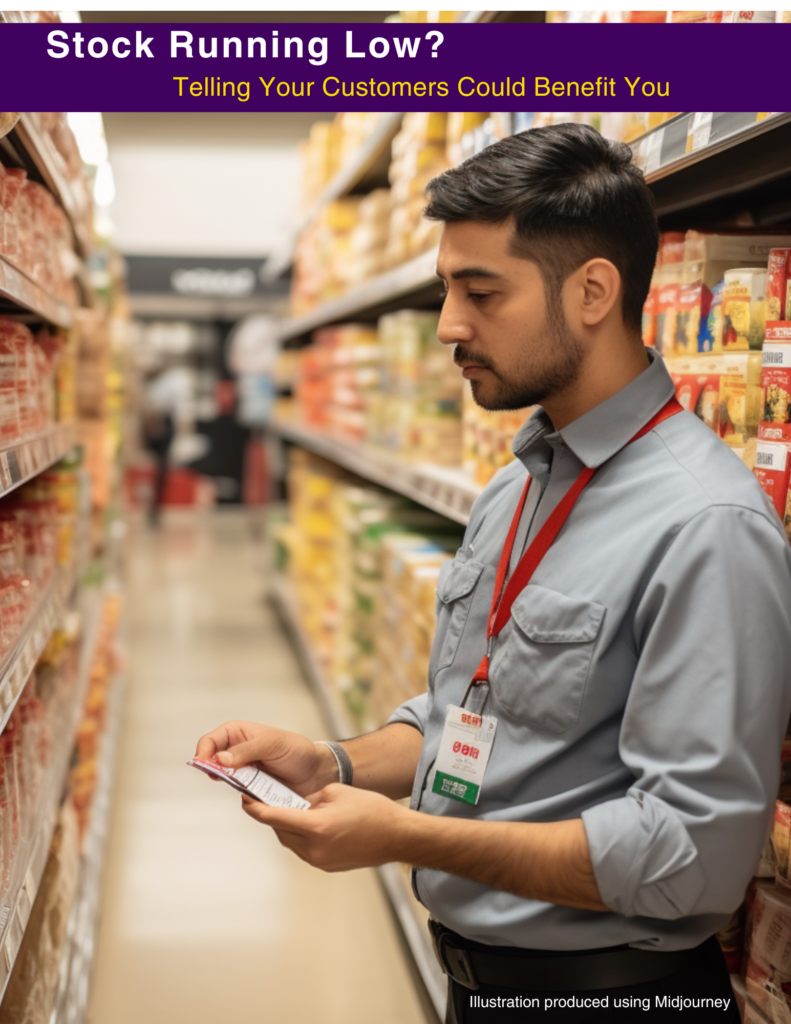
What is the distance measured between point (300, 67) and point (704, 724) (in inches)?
59.5

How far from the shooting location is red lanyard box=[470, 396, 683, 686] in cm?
130

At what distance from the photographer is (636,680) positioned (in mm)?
1130

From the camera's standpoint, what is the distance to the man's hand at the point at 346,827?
1.16m

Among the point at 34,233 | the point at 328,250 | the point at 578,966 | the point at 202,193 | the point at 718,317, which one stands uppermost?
the point at 202,193

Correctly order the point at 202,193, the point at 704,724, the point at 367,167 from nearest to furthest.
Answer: the point at 704,724, the point at 367,167, the point at 202,193

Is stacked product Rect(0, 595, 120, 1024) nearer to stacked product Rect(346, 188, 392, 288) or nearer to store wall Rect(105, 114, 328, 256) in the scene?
stacked product Rect(346, 188, 392, 288)

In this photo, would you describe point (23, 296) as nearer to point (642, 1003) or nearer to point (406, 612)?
point (406, 612)

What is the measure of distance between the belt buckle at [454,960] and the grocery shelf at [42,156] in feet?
5.25

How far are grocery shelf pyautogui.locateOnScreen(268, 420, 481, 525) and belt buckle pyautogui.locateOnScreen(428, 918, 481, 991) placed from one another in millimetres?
1002

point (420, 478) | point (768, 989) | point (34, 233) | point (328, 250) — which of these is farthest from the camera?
point (328, 250)

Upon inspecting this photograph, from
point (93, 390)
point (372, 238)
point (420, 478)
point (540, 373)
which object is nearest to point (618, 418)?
point (540, 373)

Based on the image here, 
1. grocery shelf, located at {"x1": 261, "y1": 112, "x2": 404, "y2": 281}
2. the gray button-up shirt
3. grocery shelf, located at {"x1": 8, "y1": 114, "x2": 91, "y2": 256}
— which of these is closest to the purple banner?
grocery shelf, located at {"x1": 8, "y1": 114, "x2": 91, "y2": 256}

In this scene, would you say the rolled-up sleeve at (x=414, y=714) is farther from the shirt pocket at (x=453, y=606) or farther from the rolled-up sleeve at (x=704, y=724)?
the rolled-up sleeve at (x=704, y=724)

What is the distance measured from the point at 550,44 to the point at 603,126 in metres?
0.21
